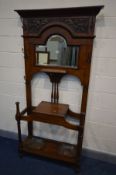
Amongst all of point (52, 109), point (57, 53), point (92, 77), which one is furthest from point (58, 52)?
point (52, 109)

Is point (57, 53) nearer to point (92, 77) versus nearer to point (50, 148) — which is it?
point (92, 77)

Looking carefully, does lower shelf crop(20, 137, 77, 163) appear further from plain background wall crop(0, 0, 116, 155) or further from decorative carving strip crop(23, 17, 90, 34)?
decorative carving strip crop(23, 17, 90, 34)

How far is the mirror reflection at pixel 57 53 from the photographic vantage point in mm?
1463

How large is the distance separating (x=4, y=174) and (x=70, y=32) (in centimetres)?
161

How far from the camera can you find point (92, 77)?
1.55 m

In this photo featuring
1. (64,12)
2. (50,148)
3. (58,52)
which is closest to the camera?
(64,12)

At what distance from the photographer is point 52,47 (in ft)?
4.97

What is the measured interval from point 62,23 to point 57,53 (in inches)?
11.2

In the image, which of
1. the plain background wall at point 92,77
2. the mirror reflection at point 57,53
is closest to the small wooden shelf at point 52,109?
the plain background wall at point 92,77

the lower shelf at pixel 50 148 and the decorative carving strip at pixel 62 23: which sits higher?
the decorative carving strip at pixel 62 23

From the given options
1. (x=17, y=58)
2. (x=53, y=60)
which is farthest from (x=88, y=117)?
(x=17, y=58)

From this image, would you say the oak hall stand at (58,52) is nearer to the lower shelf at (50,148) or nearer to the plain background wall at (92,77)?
the lower shelf at (50,148)

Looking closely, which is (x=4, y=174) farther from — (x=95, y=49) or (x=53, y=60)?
(x=95, y=49)

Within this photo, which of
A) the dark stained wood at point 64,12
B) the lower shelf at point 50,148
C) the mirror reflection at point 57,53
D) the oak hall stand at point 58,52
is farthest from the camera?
the lower shelf at point 50,148
